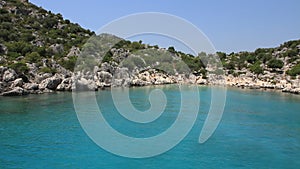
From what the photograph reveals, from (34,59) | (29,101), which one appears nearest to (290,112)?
(29,101)

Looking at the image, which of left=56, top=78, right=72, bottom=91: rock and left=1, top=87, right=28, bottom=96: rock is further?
left=56, top=78, right=72, bottom=91: rock

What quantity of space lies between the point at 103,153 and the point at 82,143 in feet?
7.97

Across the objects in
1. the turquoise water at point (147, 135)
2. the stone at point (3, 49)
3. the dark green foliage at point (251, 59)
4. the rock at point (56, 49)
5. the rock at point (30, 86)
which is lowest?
the turquoise water at point (147, 135)

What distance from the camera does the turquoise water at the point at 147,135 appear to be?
1634 cm

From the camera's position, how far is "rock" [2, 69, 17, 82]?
142 ft

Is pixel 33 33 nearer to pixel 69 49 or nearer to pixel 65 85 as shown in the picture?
pixel 69 49

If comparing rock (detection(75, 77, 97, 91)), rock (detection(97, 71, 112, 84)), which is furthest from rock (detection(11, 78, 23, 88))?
rock (detection(97, 71, 112, 84))

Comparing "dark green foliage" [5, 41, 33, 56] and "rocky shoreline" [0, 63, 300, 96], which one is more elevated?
"dark green foliage" [5, 41, 33, 56]

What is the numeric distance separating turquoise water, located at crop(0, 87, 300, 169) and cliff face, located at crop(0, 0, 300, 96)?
17.8 metres

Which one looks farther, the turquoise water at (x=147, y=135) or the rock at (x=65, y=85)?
the rock at (x=65, y=85)

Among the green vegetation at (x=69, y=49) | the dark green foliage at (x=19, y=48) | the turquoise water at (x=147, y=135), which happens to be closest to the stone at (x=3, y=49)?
the green vegetation at (x=69, y=49)

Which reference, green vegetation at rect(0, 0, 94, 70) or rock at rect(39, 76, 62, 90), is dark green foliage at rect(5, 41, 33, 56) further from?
rock at rect(39, 76, 62, 90)

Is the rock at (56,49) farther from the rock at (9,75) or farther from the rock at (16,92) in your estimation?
the rock at (16,92)

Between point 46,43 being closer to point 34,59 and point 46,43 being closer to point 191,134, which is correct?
point 34,59
